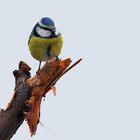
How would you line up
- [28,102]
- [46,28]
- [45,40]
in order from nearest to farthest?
[28,102] < [46,28] < [45,40]

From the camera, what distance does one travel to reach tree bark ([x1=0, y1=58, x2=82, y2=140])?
448cm

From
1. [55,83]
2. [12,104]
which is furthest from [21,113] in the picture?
[55,83]

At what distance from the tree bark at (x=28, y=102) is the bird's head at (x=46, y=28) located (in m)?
0.66

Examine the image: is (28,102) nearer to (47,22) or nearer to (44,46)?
(44,46)

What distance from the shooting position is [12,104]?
15.1 feet

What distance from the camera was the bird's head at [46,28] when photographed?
16.2 feet

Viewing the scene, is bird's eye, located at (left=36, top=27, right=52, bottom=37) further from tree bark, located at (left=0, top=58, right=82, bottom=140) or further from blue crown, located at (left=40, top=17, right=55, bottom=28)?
tree bark, located at (left=0, top=58, right=82, bottom=140)

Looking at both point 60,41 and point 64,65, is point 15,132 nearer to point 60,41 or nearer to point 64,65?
point 64,65

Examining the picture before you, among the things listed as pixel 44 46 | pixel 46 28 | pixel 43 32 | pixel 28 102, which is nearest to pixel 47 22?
pixel 46 28

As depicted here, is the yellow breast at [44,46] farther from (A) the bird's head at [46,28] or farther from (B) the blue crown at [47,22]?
(B) the blue crown at [47,22]

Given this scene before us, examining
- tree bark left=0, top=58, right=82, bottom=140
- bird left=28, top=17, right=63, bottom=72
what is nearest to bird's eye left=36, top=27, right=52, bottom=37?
bird left=28, top=17, right=63, bottom=72

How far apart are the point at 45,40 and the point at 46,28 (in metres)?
0.20

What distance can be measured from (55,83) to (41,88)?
0.19 m

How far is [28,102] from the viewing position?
179 inches
